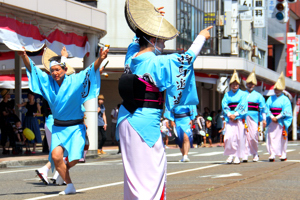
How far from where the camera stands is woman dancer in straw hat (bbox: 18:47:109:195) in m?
8.21

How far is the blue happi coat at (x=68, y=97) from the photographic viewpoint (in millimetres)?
8242

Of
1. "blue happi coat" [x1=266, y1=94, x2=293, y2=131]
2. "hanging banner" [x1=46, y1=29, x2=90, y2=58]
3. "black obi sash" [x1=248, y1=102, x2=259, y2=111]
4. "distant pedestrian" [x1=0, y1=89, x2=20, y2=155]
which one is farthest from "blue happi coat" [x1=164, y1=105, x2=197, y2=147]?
"distant pedestrian" [x1=0, y1=89, x2=20, y2=155]

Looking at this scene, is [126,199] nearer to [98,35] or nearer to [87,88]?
[87,88]

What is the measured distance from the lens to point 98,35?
18.3 metres

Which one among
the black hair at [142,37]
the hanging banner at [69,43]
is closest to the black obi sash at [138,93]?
the black hair at [142,37]

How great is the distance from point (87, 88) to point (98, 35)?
10.1 metres

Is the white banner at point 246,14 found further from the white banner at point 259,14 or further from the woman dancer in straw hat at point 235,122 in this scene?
the woman dancer in straw hat at point 235,122

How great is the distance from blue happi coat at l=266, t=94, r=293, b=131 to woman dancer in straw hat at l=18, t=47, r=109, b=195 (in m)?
7.13

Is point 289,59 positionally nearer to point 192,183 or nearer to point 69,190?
point 192,183

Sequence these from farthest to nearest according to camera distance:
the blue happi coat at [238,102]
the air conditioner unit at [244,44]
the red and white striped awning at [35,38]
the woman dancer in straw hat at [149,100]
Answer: the air conditioner unit at [244,44] < the red and white striped awning at [35,38] < the blue happi coat at [238,102] < the woman dancer in straw hat at [149,100]

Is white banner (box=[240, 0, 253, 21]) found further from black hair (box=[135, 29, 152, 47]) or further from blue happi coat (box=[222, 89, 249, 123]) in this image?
black hair (box=[135, 29, 152, 47])

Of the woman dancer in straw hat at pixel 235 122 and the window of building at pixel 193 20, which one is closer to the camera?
the woman dancer in straw hat at pixel 235 122

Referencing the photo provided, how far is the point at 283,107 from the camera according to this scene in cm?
1448

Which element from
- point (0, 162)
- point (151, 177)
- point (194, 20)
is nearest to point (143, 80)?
point (151, 177)
